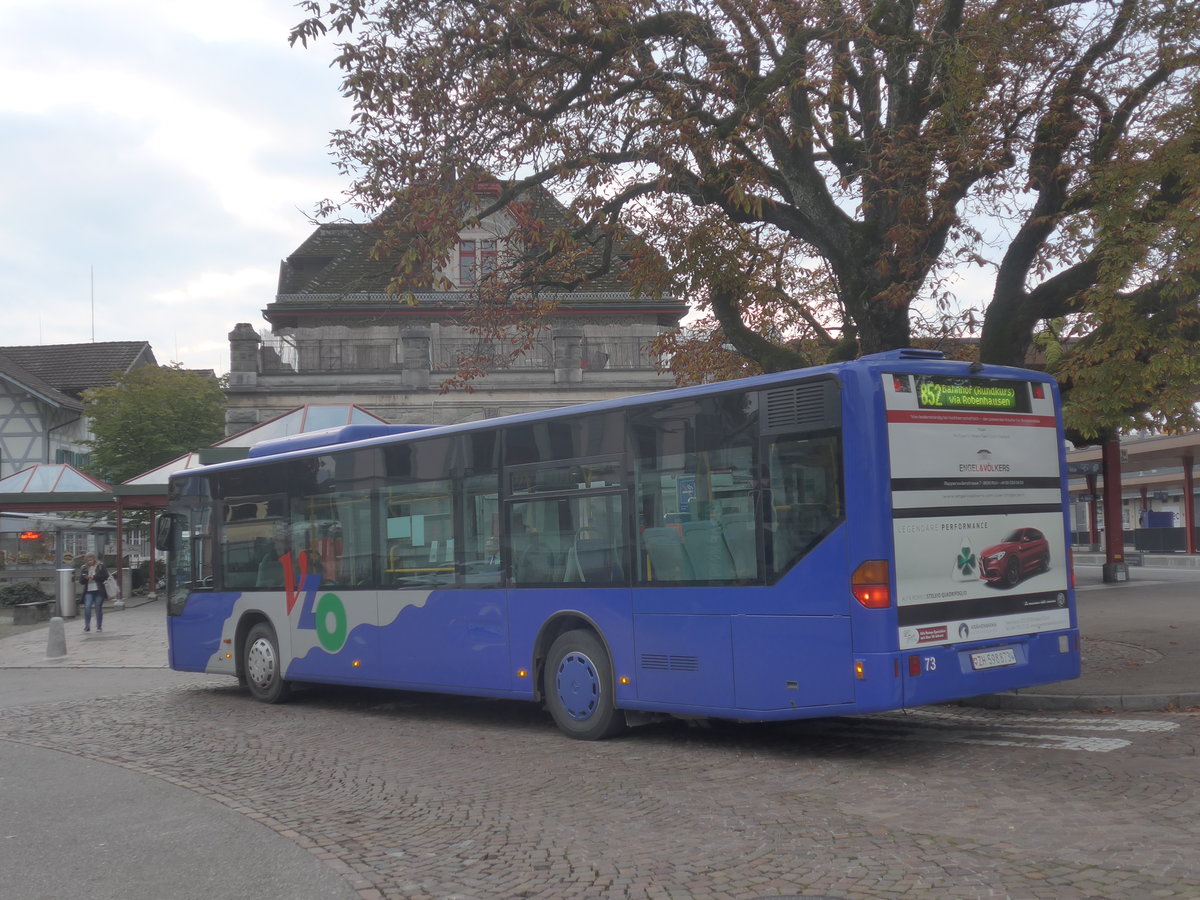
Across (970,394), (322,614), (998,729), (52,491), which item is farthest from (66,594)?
(970,394)

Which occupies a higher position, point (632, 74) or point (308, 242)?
point (308, 242)

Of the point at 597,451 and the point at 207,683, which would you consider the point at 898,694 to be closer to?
the point at 597,451

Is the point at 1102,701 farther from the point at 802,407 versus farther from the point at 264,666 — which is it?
the point at 264,666

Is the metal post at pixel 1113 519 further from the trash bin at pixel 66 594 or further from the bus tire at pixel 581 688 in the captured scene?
the trash bin at pixel 66 594

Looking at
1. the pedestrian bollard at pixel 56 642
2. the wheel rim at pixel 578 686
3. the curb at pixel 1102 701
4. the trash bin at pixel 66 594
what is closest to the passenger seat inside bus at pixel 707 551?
the wheel rim at pixel 578 686

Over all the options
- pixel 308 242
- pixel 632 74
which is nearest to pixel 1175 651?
pixel 632 74

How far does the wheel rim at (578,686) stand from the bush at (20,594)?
30200mm

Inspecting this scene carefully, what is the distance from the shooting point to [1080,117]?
1339 cm

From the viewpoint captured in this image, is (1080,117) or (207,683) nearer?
(1080,117)

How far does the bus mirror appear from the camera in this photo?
16.6 meters

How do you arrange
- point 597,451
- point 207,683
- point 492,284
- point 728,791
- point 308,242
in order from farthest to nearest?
point 308,242 < point 207,683 < point 492,284 < point 597,451 < point 728,791

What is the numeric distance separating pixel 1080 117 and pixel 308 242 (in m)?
40.6

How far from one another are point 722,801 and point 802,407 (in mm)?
2900

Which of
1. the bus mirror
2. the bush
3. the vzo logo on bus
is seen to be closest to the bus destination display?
the vzo logo on bus
